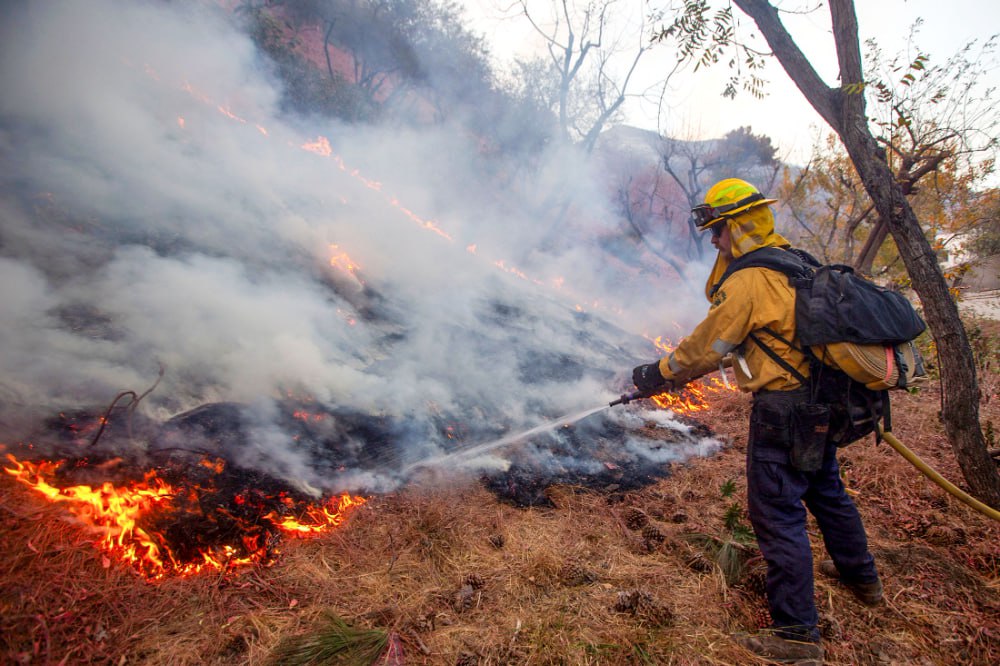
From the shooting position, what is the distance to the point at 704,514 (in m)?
3.33

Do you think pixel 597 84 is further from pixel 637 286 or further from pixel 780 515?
pixel 780 515

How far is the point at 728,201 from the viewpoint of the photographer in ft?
8.14

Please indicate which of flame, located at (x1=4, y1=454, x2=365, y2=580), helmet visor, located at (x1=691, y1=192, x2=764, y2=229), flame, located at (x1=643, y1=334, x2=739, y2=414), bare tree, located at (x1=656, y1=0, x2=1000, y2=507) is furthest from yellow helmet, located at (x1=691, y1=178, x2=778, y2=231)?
flame, located at (x1=4, y1=454, x2=365, y2=580)

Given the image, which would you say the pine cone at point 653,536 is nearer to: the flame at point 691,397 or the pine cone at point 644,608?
the pine cone at point 644,608

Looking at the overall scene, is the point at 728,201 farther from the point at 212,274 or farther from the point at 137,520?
the point at 212,274

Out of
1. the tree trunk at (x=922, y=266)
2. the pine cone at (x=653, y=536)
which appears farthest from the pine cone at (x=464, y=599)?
the tree trunk at (x=922, y=266)

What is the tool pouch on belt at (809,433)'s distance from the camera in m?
2.17

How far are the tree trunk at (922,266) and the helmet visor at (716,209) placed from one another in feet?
5.22

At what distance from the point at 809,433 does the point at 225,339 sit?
4192mm

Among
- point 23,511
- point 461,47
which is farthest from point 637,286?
point 23,511

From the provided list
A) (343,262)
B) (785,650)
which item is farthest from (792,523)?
(343,262)

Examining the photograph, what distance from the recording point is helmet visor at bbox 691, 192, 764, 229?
245 cm

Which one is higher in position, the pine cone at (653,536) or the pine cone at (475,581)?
the pine cone at (653,536)

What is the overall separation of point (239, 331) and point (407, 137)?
52.8ft
